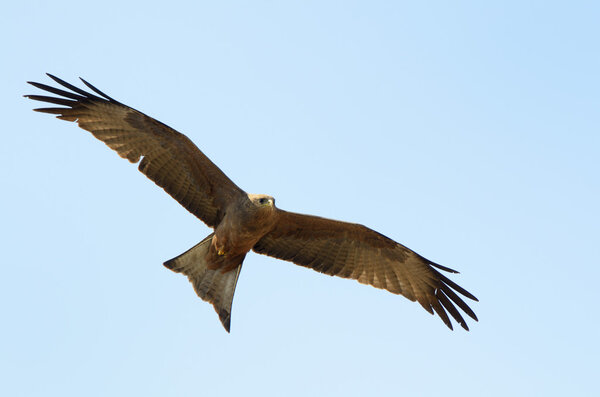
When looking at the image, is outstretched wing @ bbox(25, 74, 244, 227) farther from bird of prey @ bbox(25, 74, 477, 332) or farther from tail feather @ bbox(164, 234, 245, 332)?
tail feather @ bbox(164, 234, 245, 332)

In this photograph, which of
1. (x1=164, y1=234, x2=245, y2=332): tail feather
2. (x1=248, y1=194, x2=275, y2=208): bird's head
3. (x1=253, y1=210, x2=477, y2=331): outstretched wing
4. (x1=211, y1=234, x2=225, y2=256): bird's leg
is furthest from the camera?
(x1=253, y1=210, x2=477, y2=331): outstretched wing

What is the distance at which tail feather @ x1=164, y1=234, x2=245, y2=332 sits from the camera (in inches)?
429

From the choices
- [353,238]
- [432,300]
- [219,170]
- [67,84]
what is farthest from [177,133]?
[432,300]

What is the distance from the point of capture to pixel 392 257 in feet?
38.5

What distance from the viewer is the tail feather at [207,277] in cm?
1090

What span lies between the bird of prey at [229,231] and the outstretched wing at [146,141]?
0.04 feet

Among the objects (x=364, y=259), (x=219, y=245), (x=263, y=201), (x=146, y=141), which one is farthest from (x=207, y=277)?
(x=364, y=259)

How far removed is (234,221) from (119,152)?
1648 mm

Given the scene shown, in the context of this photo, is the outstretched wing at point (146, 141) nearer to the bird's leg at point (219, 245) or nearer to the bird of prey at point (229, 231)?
the bird of prey at point (229, 231)

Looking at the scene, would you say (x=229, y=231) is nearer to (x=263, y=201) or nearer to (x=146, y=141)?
(x=263, y=201)

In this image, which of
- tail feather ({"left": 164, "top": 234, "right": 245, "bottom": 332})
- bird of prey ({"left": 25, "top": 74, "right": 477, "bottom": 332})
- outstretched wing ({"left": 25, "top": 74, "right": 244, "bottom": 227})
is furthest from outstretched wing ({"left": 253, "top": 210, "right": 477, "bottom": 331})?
outstretched wing ({"left": 25, "top": 74, "right": 244, "bottom": 227})

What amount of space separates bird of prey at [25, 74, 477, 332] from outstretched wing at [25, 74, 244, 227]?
0.01m

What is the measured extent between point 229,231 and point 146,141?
1520 millimetres

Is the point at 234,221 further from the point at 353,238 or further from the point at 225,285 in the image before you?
the point at 353,238
